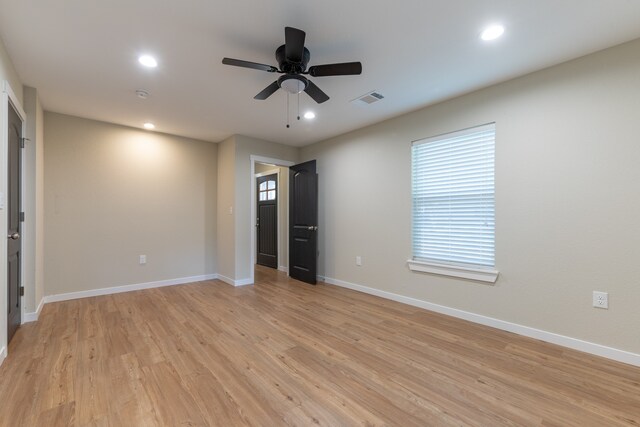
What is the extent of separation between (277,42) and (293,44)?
0.38 metres

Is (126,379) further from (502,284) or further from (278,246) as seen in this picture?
(278,246)

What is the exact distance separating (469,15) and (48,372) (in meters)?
3.90

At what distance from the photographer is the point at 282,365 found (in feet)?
7.14

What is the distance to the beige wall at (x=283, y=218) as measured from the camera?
582 cm

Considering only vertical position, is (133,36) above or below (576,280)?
above

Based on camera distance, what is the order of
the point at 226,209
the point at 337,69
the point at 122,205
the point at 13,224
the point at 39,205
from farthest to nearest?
the point at 226,209 → the point at 122,205 → the point at 39,205 → the point at 13,224 → the point at 337,69

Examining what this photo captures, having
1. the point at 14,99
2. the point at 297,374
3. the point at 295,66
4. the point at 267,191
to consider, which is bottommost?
the point at 297,374

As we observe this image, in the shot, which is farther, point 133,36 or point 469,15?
point 133,36

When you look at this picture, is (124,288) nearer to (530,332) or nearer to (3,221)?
(3,221)

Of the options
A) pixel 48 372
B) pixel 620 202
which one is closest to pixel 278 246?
pixel 48 372

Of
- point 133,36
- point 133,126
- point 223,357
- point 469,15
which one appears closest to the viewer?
point 469,15

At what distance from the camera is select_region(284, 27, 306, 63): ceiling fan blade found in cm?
187

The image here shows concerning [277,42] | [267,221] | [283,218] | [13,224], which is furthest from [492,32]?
[267,221]

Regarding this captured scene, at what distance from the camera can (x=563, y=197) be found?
251cm
